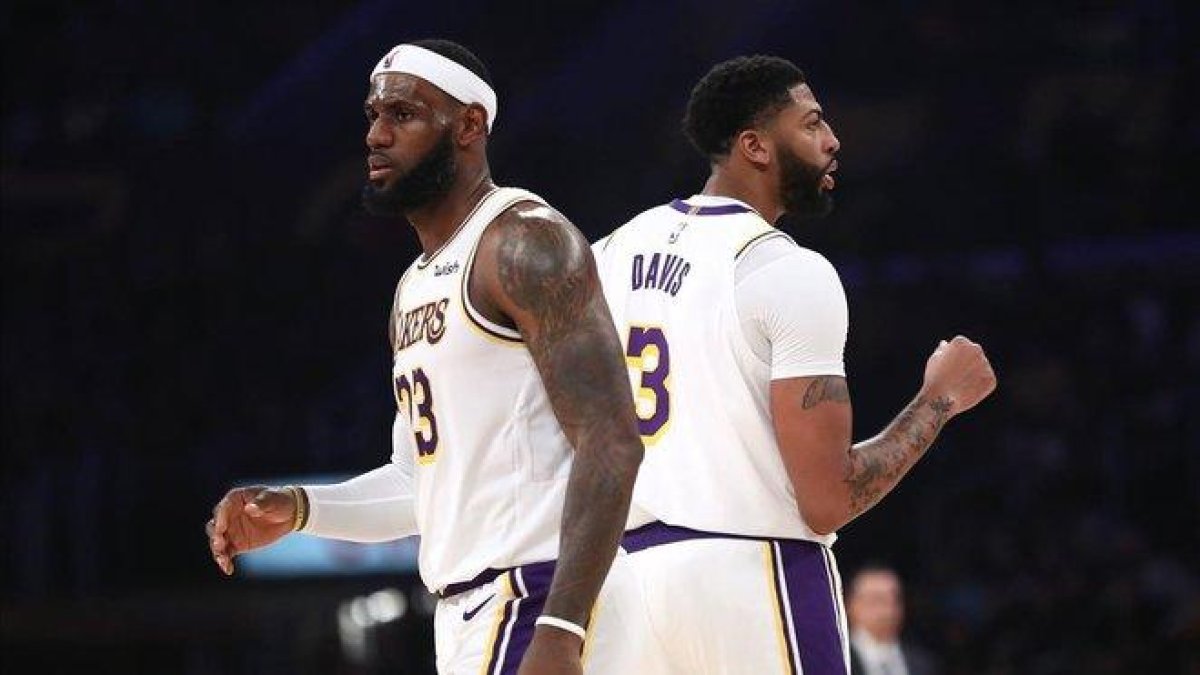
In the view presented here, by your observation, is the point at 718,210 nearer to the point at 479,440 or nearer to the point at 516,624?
the point at 479,440

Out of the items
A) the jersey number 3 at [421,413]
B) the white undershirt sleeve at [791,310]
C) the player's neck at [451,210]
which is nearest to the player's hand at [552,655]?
the jersey number 3 at [421,413]

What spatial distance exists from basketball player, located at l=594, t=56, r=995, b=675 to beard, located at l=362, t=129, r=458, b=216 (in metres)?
0.89

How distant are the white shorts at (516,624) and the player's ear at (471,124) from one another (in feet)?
3.11

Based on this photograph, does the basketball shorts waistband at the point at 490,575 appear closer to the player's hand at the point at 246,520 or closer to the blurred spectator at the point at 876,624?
the player's hand at the point at 246,520

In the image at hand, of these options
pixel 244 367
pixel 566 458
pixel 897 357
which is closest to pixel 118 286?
pixel 244 367

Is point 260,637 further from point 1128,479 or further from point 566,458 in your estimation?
point 566,458

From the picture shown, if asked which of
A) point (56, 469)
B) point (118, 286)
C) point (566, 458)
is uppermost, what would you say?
point (118, 286)

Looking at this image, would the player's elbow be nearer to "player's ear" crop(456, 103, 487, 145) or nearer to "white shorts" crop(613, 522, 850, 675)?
"white shorts" crop(613, 522, 850, 675)

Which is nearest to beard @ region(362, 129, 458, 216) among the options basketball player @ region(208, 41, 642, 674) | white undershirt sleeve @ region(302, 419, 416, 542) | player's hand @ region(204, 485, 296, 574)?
basketball player @ region(208, 41, 642, 674)

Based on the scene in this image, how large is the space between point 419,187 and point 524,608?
913 mm

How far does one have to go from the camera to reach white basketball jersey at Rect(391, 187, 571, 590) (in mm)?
3812

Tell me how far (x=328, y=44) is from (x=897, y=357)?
4.88 metres

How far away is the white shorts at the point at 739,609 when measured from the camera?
4602 millimetres

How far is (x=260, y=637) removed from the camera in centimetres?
1362
